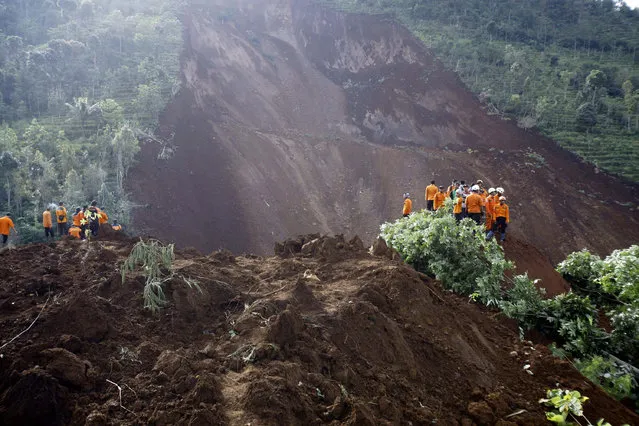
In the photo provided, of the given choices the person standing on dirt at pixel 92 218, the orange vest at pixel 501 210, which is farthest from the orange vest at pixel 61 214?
the orange vest at pixel 501 210

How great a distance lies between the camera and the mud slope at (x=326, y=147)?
20.9 meters

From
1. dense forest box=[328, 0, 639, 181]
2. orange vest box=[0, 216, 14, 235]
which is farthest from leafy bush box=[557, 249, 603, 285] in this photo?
dense forest box=[328, 0, 639, 181]

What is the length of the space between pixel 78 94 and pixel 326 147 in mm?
13445

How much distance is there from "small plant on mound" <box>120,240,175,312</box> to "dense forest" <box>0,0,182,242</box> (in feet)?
39.3

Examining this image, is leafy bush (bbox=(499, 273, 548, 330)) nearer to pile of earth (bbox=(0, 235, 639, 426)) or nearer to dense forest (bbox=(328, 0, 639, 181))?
pile of earth (bbox=(0, 235, 639, 426))

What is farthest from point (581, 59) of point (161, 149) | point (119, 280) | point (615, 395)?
point (119, 280)

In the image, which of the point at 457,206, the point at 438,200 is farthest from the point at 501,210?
the point at 438,200

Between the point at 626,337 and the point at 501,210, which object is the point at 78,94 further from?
the point at 626,337

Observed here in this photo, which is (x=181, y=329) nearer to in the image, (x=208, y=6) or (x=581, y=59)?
(x=208, y=6)

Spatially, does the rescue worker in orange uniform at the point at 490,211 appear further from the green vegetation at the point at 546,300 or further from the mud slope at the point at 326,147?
the mud slope at the point at 326,147

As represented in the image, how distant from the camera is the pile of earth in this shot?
386 cm

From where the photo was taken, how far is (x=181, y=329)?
522 centimetres

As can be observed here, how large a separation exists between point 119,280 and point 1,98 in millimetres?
26604

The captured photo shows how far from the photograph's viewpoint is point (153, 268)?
5.82 meters
